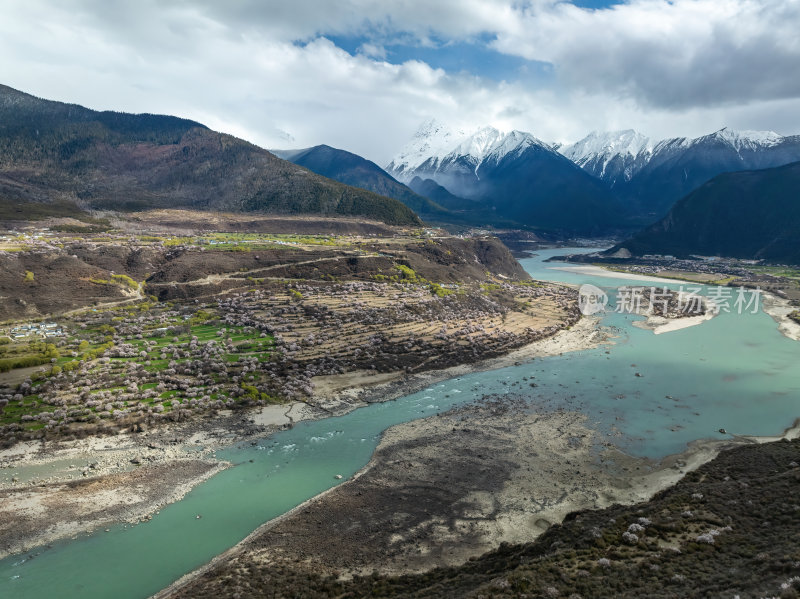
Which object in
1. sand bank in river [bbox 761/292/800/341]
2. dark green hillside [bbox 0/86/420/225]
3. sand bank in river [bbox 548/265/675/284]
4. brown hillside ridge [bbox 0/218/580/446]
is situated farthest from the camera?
dark green hillside [bbox 0/86/420/225]

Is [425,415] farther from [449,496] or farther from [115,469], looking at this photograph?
[115,469]

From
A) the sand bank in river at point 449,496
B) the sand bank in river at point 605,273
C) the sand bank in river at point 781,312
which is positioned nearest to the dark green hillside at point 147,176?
the sand bank in river at point 605,273

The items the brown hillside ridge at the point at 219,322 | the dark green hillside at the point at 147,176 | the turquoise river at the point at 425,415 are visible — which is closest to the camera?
the turquoise river at the point at 425,415

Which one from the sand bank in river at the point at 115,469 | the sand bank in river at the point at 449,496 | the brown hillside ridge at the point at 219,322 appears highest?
the brown hillside ridge at the point at 219,322

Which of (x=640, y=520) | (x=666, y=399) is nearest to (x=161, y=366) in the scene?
(x=640, y=520)

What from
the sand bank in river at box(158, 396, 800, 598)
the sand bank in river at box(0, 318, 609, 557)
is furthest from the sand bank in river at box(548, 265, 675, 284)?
the sand bank in river at box(0, 318, 609, 557)

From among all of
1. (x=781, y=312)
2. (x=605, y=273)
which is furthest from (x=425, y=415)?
(x=605, y=273)

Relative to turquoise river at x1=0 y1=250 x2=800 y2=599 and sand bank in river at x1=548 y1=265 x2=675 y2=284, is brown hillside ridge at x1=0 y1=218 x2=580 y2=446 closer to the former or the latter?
turquoise river at x1=0 y1=250 x2=800 y2=599

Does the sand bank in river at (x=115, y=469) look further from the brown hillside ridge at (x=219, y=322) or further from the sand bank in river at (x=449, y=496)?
the sand bank in river at (x=449, y=496)

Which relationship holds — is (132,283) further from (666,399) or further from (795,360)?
(795,360)
